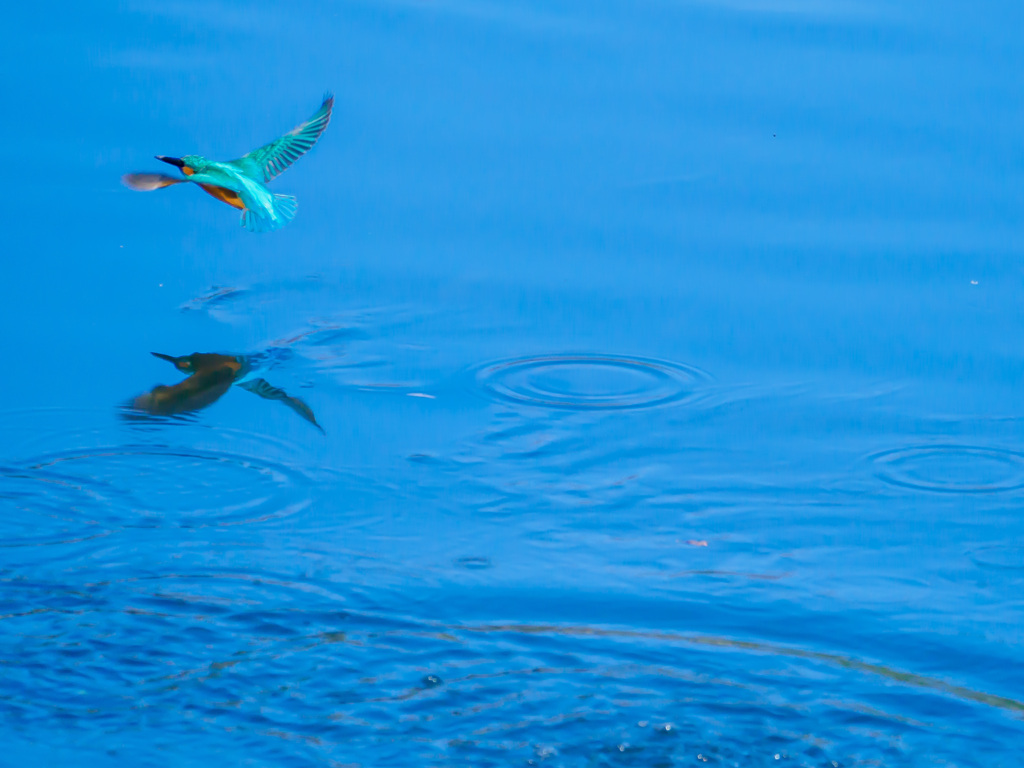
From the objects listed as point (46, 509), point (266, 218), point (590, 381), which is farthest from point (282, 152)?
point (46, 509)

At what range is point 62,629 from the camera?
104 inches

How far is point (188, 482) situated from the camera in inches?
129

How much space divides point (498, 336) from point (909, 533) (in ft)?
4.98

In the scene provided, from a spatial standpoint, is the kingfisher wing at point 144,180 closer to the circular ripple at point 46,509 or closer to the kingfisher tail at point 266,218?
the kingfisher tail at point 266,218

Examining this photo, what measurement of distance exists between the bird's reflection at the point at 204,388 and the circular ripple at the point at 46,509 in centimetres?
46

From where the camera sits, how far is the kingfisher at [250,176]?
3512 millimetres

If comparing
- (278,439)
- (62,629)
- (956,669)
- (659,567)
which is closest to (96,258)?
(278,439)

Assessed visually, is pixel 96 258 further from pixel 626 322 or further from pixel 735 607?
pixel 735 607

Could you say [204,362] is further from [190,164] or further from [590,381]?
[590,381]

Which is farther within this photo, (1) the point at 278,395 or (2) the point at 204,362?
(2) the point at 204,362

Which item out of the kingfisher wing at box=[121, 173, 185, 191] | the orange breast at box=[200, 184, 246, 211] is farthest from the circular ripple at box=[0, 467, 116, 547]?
the orange breast at box=[200, 184, 246, 211]

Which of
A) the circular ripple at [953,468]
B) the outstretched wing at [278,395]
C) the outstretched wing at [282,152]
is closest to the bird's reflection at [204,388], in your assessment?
the outstretched wing at [278,395]

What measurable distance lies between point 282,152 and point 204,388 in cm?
75

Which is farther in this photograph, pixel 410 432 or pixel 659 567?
pixel 410 432
